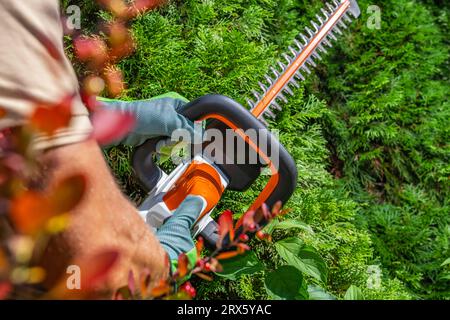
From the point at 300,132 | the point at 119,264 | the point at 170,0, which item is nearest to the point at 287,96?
the point at 300,132

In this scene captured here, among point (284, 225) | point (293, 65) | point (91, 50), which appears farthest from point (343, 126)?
point (91, 50)

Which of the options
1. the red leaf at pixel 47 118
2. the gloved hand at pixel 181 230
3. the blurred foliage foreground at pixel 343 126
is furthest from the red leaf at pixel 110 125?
the blurred foliage foreground at pixel 343 126

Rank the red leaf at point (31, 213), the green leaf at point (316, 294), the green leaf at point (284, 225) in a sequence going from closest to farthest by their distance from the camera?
the red leaf at point (31, 213) < the green leaf at point (316, 294) < the green leaf at point (284, 225)

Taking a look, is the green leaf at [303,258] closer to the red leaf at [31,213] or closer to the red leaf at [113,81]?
the red leaf at [113,81]

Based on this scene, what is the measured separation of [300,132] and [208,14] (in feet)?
2.15

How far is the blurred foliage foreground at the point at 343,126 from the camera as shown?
207 centimetres

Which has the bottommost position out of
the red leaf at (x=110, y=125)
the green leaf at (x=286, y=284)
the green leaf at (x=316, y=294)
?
the green leaf at (x=316, y=294)

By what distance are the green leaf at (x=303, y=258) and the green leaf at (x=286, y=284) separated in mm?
86

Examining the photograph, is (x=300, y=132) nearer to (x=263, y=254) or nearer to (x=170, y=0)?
(x=263, y=254)

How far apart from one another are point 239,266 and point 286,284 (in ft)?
0.51

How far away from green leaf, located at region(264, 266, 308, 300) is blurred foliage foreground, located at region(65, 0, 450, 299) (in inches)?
3.3

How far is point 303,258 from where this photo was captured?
181cm

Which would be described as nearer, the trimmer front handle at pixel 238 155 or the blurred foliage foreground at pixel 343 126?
the trimmer front handle at pixel 238 155
